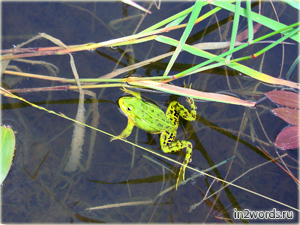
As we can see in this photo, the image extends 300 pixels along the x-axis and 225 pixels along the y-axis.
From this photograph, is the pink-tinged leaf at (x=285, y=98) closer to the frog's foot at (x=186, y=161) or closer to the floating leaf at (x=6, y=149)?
the frog's foot at (x=186, y=161)

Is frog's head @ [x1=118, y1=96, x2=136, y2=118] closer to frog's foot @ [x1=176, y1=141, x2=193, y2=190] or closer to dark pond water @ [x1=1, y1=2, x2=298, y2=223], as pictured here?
dark pond water @ [x1=1, y1=2, x2=298, y2=223]

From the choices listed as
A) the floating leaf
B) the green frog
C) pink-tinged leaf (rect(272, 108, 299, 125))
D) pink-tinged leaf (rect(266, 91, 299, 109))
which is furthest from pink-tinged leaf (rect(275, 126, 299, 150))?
the floating leaf

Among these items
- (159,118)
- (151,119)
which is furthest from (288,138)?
(151,119)

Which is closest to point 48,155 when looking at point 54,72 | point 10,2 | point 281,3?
point 54,72

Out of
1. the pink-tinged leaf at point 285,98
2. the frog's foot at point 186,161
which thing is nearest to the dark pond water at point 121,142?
the frog's foot at point 186,161

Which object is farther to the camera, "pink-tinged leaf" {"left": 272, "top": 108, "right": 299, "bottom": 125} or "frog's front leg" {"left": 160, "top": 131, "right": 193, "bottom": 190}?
"frog's front leg" {"left": 160, "top": 131, "right": 193, "bottom": 190}

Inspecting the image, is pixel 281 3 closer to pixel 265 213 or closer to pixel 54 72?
pixel 265 213

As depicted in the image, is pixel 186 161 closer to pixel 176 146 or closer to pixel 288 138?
pixel 176 146
